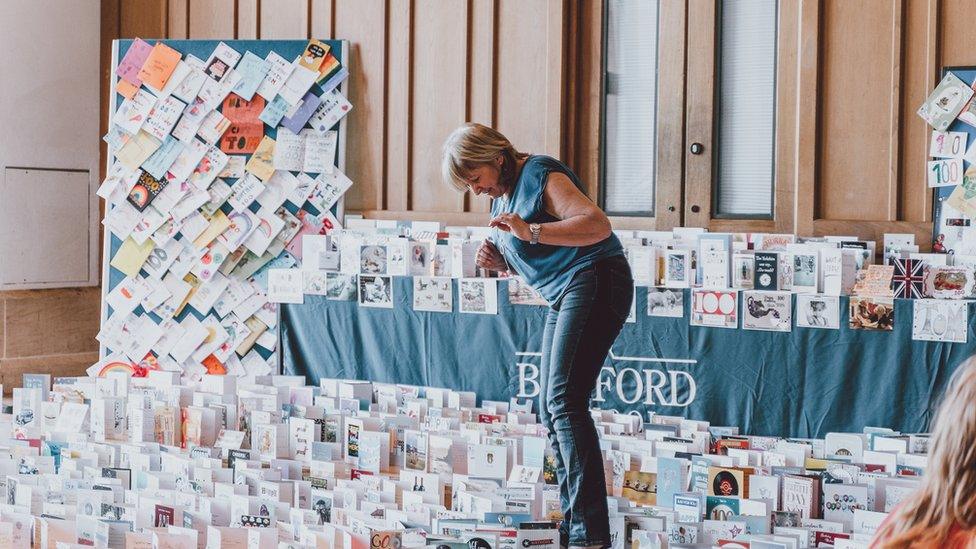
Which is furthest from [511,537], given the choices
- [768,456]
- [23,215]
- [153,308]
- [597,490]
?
[23,215]

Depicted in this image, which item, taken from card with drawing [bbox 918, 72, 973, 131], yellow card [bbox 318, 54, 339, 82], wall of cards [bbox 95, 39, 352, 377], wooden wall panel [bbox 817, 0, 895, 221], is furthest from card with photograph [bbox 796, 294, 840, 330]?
yellow card [bbox 318, 54, 339, 82]

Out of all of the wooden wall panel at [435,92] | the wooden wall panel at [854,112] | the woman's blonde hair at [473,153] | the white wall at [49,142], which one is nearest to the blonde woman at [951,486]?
the woman's blonde hair at [473,153]

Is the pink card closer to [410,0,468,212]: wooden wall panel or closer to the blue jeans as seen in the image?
[410,0,468,212]: wooden wall panel

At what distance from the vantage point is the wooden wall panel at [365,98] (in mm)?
6535

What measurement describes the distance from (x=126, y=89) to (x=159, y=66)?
233 mm

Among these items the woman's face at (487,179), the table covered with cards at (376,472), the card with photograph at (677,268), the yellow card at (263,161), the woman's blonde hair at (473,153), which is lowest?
the table covered with cards at (376,472)

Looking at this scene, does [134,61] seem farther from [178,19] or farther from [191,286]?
[191,286]

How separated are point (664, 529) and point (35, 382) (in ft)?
10.6

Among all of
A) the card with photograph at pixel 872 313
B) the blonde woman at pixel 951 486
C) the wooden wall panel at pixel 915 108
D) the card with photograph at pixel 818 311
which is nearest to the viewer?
the blonde woman at pixel 951 486

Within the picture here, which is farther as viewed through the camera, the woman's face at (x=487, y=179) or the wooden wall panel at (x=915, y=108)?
the wooden wall panel at (x=915, y=108)

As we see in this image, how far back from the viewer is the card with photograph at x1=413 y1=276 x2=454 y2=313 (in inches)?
214

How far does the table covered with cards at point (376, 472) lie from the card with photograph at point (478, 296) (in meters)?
0.40

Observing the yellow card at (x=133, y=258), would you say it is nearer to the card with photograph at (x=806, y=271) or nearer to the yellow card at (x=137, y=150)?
the yellow card at (x=137, y=150)

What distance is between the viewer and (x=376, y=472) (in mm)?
4465
